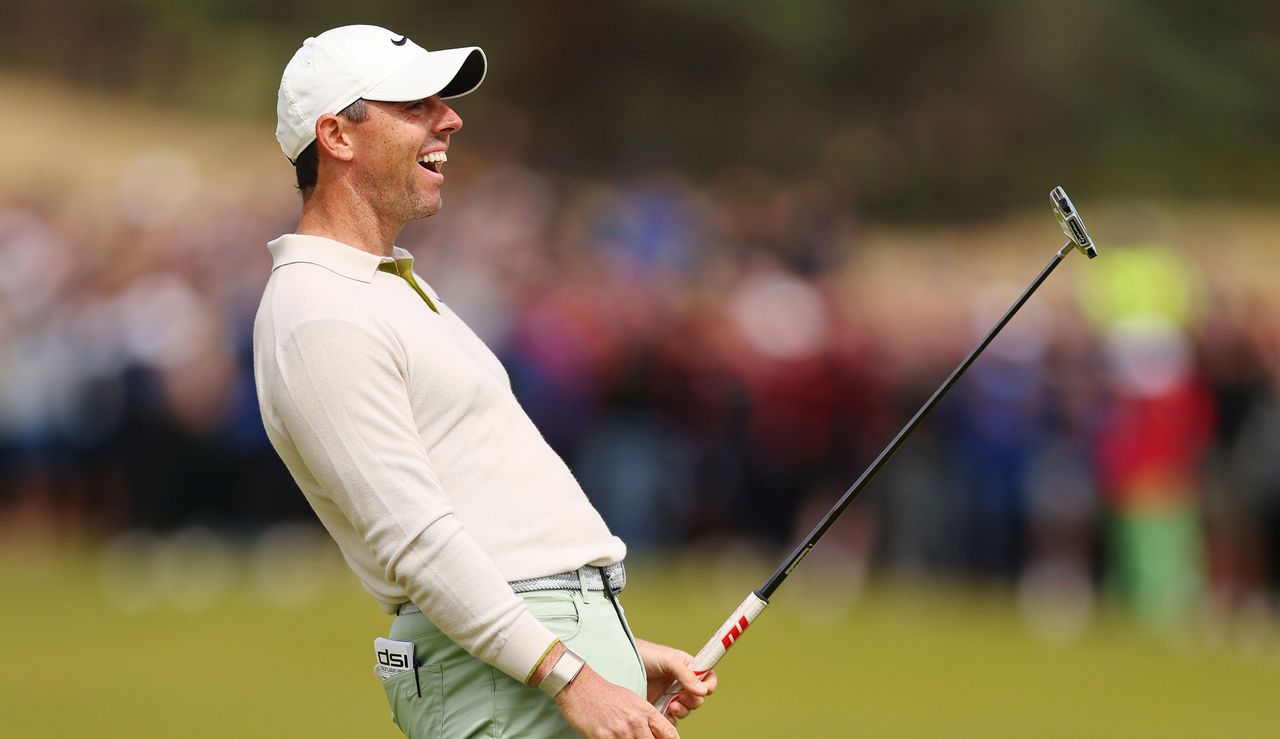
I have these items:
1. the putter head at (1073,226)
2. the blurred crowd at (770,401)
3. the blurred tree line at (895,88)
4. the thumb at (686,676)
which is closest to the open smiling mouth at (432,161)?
the thumb at (686,676)

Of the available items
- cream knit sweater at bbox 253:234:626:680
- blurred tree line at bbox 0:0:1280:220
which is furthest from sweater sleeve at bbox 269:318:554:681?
blurred tree line at bbox 0:0:1280:220

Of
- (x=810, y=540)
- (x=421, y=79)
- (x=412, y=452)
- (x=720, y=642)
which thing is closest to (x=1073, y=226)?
(x=810, y=540)

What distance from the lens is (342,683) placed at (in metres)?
10.6

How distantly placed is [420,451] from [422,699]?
0.55m

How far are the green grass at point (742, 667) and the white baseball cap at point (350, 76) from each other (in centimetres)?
552

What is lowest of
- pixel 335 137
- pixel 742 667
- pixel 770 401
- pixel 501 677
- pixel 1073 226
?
pixel 742 667

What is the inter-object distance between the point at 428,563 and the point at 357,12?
89.3 feet

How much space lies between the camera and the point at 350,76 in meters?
4.16

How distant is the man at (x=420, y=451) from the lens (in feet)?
12.8

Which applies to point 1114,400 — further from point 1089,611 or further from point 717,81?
point 717,81

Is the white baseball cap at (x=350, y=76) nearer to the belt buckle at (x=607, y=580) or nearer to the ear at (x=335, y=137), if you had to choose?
the ear at (x=335, y=137)

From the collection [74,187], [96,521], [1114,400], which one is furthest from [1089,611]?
[74,187]

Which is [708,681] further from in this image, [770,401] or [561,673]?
[770,401]

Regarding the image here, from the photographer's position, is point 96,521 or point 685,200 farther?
point 685,200
